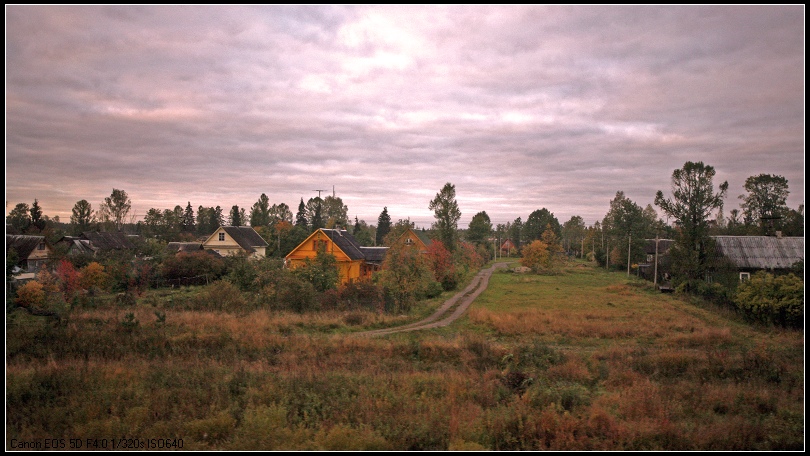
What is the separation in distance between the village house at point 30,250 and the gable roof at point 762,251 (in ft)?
162

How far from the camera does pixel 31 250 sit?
31.4 meters

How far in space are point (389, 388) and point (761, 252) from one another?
3819 cm

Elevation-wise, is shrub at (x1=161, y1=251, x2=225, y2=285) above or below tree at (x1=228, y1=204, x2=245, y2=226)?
below

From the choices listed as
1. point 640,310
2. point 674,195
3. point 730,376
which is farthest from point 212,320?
point 674,195

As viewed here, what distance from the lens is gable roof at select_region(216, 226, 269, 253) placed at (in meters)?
52.1

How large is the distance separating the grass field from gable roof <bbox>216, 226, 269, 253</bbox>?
110ft

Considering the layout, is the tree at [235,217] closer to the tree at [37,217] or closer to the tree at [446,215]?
the tree at [37,217]

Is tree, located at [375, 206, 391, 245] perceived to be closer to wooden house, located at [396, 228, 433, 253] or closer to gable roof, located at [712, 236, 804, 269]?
wooden house, located at [396, 228, 433, 253]

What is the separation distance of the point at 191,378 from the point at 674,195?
126 feet

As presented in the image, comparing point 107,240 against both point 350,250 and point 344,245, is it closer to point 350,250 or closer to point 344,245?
point 344,245

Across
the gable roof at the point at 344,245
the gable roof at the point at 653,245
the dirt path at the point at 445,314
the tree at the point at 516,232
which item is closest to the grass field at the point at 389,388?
the dirt path at the point at 445,314

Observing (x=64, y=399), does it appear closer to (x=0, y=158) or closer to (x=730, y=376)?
(x=0, y=158)

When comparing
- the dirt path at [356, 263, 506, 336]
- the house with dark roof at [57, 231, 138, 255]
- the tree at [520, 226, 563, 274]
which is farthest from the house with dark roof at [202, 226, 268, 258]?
the tree at [520, 226, 563, 274]

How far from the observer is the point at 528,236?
11112cm
